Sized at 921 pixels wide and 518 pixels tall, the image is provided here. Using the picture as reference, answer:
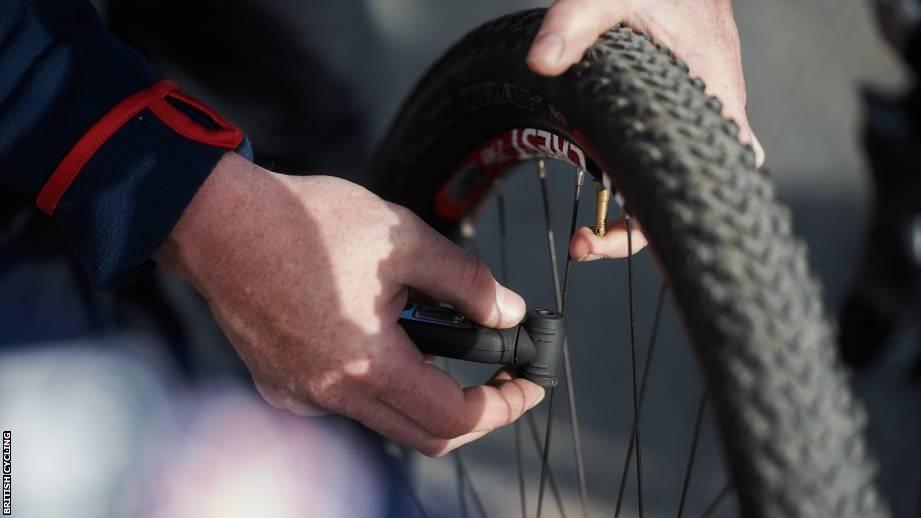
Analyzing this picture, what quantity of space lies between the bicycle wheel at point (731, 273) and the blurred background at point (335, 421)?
49 cm

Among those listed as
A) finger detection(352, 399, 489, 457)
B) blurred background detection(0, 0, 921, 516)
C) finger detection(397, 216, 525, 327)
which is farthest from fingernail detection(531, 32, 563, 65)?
blurred background detection(0, 0, 921, 516)

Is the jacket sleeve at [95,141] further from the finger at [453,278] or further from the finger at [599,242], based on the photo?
the finger at [599,242]

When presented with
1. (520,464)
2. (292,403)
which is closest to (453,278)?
(292,403)

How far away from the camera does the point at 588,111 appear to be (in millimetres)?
430

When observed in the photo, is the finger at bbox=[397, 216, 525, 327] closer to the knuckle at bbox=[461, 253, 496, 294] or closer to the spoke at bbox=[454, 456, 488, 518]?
the knuckle at bbox=[461, 253, 496, 294]

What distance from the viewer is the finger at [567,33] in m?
0.45

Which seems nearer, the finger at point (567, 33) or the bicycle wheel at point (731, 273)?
the bicycle wheel at point (731, 273)

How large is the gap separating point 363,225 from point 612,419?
2.03 feet

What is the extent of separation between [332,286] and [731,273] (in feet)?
0.84

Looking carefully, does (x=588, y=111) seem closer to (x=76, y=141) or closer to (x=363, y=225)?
(x=363, y=225)

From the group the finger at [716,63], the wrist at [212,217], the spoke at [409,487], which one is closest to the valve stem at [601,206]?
the finger at [716,63]

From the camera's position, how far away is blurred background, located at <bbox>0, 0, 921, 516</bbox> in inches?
31.9

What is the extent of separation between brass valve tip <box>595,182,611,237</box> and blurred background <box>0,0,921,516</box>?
1.18 feet

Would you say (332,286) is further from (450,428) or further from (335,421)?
(335,421)
